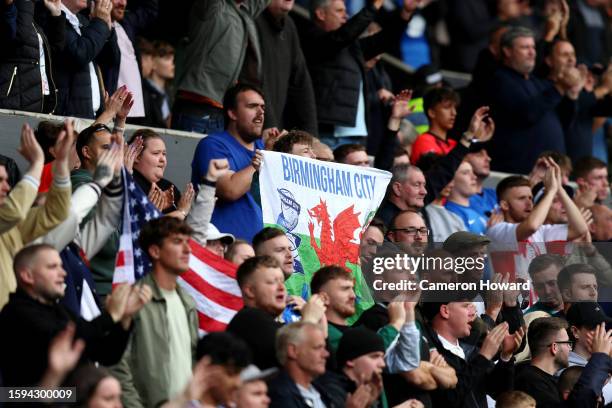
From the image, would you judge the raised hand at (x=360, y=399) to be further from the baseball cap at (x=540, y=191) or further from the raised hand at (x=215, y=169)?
the baseball cap at (x=540, y=191)

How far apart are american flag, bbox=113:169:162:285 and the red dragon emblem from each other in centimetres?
186

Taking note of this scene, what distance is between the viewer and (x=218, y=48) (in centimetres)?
1367

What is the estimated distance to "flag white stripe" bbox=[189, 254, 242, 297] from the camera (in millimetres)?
10109

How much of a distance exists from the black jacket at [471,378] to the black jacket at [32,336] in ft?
8.93

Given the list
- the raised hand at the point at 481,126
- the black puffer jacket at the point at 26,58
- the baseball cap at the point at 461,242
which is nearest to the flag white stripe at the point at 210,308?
the baseball cap at the point at 461,242

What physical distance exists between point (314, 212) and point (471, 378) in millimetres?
1731

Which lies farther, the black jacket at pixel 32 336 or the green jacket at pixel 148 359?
the green jacket at pixel 148 359

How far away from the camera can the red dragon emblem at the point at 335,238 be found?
37.9 feet

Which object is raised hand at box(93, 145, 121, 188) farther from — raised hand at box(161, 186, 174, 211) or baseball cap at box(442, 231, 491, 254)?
baseball cap at box(442, 231, 491, 254)

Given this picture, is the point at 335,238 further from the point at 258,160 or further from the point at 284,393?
the point at 284,393

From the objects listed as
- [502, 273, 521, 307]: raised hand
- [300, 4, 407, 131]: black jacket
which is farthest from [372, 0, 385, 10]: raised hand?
[502, 273, 521, 307]: raised hand

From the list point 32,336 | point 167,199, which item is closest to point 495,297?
point 167,199

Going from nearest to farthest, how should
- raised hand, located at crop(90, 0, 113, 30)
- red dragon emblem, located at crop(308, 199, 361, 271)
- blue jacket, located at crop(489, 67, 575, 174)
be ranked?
red dragon emblem, located at crop(308, 199, 361, 271), raised hand, located at crop(90, 0, 113, 30), blue jacket, located at crop(489, 67, 575, 174)

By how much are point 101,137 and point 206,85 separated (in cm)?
293
